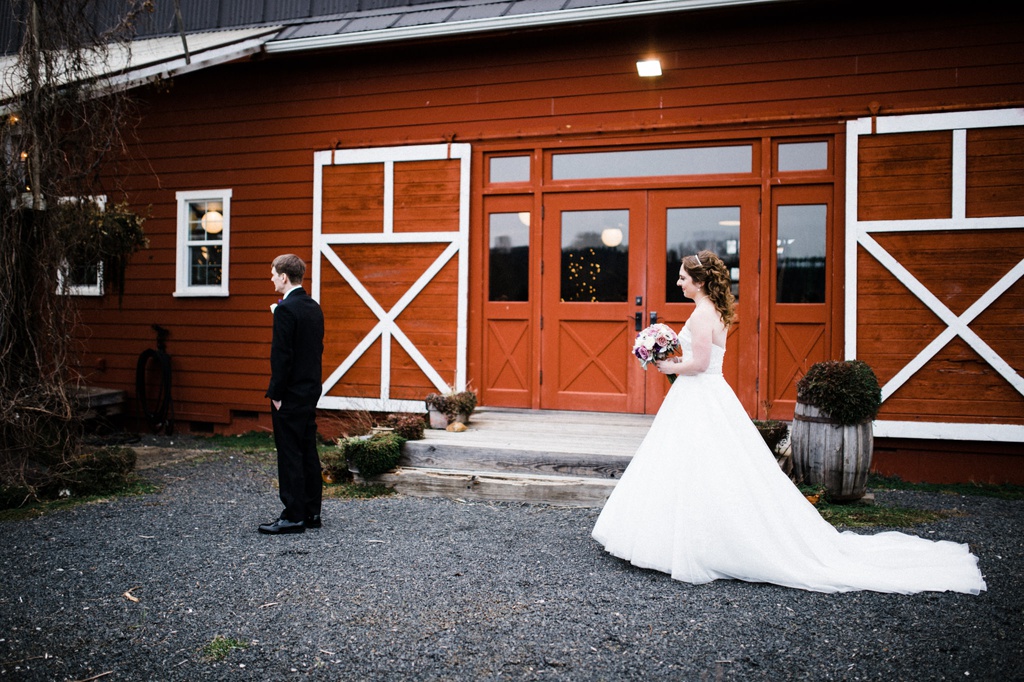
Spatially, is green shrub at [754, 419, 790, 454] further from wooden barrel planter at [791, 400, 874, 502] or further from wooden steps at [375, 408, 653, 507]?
wooden steps at [375, 408, 653, 507]

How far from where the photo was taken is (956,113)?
270 inches

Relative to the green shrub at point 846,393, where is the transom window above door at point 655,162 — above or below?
above

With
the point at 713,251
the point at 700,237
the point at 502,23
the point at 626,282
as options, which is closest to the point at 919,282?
the point at 713,251

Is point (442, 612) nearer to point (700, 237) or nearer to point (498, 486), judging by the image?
point (498, 486)

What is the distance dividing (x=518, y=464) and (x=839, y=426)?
2474 mm

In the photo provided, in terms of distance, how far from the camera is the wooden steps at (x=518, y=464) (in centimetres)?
590

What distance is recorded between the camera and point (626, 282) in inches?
309

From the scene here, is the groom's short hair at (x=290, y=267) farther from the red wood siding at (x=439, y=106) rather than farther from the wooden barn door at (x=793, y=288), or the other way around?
the wooden barn door at (x=793, y=288)

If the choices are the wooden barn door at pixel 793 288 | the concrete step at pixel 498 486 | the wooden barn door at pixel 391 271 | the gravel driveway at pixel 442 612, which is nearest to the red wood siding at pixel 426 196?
the wooden barn door at pixel 391 271

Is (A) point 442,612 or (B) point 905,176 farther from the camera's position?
(B) point 905,176

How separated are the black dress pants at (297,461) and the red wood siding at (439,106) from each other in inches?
133

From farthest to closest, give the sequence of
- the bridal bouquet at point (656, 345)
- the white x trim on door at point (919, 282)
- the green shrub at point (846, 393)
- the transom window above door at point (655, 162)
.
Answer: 1. the transom window above door at point (655, 162)
2. the white x trim on door at point (919, 282)
3. the green shrub at point (846, 393)
4. the bridal bouquet at point (656, 345)

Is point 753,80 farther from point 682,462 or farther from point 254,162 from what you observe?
point 254,162

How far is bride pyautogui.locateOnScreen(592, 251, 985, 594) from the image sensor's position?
3.99 metres
